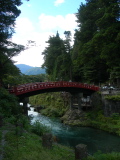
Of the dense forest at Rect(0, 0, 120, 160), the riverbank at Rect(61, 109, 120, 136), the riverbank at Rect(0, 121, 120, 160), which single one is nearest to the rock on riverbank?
the riverbank at Rect(61, 109, 120, 136)

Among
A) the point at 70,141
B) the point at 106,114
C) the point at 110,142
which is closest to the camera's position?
the point at 110,142

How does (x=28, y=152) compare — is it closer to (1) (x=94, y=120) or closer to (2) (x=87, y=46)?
(1) (x=94, y=120)

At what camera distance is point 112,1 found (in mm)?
27516

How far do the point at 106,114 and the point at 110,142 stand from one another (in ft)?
29.4

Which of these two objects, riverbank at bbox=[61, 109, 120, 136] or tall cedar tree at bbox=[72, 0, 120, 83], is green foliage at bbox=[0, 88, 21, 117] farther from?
tall cedar tree at bbox=[72, 0, 120, 83]

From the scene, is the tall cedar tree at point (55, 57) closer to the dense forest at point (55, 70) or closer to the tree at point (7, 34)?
the dense forest at point (55, 70)

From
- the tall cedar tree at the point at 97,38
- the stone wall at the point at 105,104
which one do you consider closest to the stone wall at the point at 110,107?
the stone wall at the point at 105,104

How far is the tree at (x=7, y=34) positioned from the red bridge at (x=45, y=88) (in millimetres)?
4821

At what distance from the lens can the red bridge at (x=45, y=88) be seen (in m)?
23.5

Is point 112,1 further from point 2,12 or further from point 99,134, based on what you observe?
point 99,134

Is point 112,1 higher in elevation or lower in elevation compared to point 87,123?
higher

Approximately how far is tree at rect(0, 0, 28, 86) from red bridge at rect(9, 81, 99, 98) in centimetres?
482

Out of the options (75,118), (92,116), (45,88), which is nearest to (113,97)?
(92,116)

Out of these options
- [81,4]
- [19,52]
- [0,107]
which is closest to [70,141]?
[0,107]
